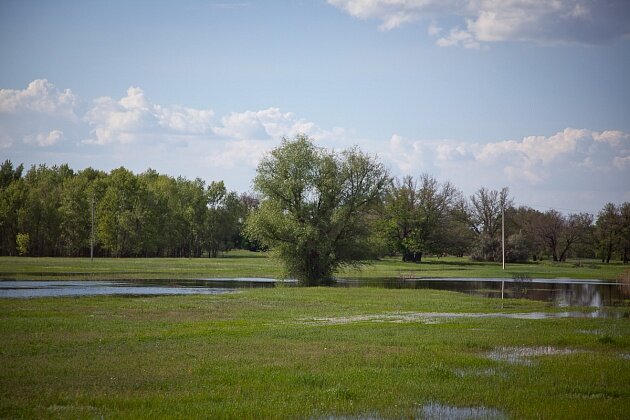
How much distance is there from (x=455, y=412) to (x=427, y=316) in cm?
2089

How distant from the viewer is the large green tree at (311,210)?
6662 centimetres

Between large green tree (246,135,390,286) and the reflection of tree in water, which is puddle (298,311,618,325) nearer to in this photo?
the reflection of tree in water

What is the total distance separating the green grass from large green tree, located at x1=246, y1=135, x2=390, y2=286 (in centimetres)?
3229

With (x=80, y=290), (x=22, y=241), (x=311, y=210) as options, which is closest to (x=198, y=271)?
(x=311, y=210)

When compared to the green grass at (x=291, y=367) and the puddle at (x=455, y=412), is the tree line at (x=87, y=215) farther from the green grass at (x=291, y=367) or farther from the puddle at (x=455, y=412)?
the puddle at (x=455, y=412)

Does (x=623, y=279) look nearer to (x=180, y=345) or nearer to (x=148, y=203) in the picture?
(x=180, y=345)

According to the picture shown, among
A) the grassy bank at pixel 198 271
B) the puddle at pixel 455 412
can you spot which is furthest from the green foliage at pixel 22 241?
the puddle at pixel 455 412

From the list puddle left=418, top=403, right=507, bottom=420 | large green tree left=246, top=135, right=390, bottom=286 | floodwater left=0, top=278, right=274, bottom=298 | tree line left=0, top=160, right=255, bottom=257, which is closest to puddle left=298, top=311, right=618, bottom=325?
puddle left=418, top=403, right=507, bottom=420

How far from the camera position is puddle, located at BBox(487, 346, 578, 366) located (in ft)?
71.1

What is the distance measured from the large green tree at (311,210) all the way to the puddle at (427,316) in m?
29.4

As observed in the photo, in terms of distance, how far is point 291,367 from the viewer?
64.6 feet

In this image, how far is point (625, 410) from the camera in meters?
15.2

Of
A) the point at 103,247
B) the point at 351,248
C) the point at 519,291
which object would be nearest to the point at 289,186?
the point at 351,248

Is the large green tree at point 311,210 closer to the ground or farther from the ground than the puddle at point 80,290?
farther from the ground
